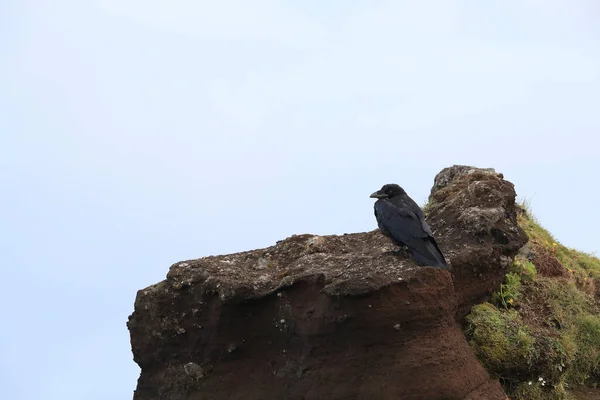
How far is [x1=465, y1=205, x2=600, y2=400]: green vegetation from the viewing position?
324 inches

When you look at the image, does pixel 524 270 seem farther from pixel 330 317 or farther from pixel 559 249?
pixel 330 317

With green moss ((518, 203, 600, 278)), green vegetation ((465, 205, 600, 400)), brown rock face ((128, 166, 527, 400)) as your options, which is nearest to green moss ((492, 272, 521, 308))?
green vegetation ((465, 205, 600, 400))

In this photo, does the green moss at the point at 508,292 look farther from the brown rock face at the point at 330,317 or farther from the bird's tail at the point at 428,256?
the bird's tail at the point at 428,256

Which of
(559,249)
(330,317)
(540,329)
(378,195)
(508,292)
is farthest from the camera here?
(559,249)

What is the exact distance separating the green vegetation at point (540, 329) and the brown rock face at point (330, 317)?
1.28 feet

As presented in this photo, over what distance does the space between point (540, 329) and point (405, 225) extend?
258 centimetres

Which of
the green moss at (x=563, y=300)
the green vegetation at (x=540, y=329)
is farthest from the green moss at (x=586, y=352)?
the green moss at (x=563, y=300)

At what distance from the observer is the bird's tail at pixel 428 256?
302 inches

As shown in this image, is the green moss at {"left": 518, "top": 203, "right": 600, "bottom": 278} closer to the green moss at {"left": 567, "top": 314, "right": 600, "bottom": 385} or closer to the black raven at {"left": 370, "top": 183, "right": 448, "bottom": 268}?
the green moss at {"left": 567, "top": 314, "right": 600, "bottom": 385}

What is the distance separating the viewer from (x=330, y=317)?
7.48 meters

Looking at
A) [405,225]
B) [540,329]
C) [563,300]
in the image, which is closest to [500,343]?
[540,329]

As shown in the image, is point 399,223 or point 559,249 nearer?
point 399,223

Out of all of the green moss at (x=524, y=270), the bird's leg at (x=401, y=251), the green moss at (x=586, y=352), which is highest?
the green moss at (x=524, y=270)

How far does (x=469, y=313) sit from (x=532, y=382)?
3.56 feet
